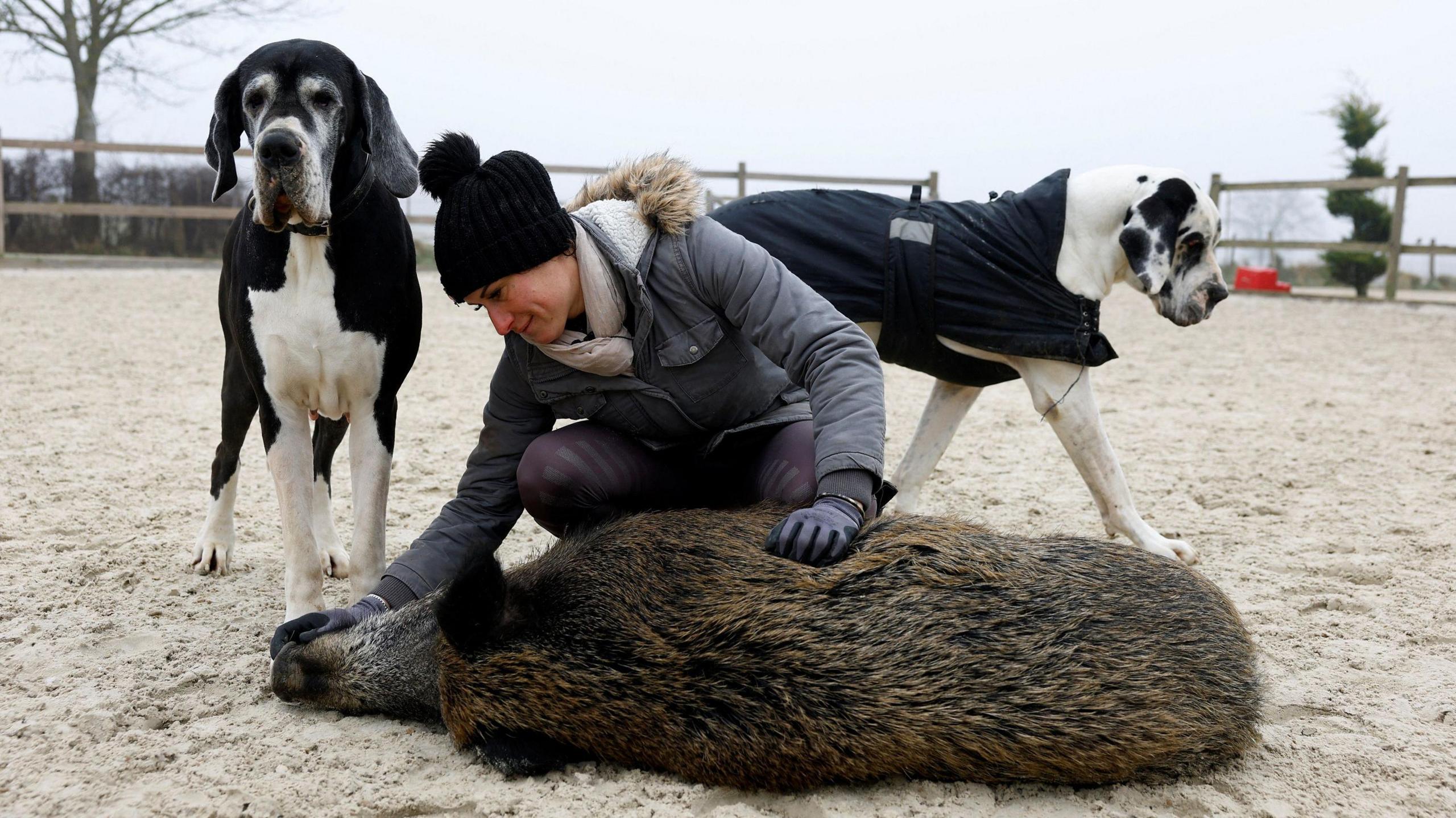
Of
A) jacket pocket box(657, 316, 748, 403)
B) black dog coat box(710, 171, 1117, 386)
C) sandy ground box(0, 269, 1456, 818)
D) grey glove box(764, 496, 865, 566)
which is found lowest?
sandy ground box(0, 269, 1456, 818)

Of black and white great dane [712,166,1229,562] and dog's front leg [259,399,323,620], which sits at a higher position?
black and white great dane [712,166,1229,562]

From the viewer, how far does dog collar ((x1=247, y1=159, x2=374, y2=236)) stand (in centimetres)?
295

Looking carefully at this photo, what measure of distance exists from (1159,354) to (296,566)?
347 inches

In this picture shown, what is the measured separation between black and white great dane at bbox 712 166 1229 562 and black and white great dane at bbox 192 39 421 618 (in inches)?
52.9

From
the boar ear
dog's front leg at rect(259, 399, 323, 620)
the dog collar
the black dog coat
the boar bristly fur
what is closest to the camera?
the boar bristly fur

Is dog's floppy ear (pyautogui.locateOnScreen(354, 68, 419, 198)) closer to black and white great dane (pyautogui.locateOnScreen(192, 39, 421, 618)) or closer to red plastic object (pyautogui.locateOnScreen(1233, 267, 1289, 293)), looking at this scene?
black and white great dane (pyautogui.locateOnScreen(192, 39, 421, 618))

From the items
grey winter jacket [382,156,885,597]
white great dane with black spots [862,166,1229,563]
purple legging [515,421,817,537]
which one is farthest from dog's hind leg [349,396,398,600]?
white great dane with black spots [862,166,1229,563]

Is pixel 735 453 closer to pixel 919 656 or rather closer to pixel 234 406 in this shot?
pixel 919 656

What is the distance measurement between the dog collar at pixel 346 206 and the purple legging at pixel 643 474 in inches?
32.2

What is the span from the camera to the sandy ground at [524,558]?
2.25 meters

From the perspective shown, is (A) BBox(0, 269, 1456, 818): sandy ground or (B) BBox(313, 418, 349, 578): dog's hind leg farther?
(B) BBox(313, 418, 349, 578): dog's hind leg

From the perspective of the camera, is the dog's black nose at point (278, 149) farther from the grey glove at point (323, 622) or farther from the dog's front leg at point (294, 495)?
the grey glove at point (323, 622)

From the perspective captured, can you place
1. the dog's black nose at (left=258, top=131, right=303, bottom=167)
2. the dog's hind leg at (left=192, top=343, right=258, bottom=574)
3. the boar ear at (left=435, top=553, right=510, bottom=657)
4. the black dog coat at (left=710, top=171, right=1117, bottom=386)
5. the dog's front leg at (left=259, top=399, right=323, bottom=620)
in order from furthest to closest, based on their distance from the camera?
the black dog coat at (left=710, top=171, right=1117, bottom=386)
the dog's hind leg at (left=192, top=343, right=258, bottom=574)
the dog's front leg at (left=259, top=399, right=323, bottom=620)
the dog's black nose at (left=258, top=131, right=303, bottom=167)
the boar ear at (left=435, top=553, right=510, bottom=657)

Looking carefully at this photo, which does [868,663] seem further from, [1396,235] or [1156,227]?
[1396,235]
